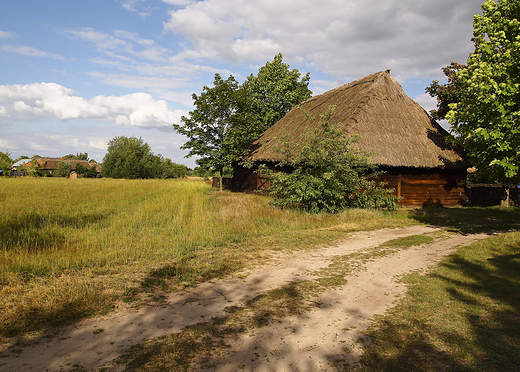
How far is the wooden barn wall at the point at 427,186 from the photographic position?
16719mm

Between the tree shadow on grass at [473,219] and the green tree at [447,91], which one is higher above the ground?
the green tree at [447,91]

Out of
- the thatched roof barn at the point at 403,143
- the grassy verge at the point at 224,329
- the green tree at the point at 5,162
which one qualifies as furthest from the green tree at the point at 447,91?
the green tree at the point at 5,162

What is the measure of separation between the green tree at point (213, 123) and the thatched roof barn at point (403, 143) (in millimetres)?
3252

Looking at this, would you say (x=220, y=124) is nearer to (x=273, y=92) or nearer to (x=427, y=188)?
(x=273, y=92)

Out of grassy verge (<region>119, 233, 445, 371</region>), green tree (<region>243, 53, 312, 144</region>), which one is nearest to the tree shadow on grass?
grassy verge (<region>119, 233, 445, 371</region>)

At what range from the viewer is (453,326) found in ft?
12.6

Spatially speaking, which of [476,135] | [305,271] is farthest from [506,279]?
[476,135]

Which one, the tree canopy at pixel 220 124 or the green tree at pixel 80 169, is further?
the green tree at pixel 80 169

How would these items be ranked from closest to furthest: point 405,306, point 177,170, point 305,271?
1. point 405,306
2. point 305,271
3. point 177,170

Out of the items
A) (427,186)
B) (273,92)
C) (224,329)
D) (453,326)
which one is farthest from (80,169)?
(453,326)

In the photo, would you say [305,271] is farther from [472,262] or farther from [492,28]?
[492,28]

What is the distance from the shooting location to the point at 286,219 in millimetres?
10641

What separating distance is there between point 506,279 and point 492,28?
896 cm

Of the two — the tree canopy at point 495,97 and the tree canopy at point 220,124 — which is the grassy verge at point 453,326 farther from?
the tree canopy at point 220,124
